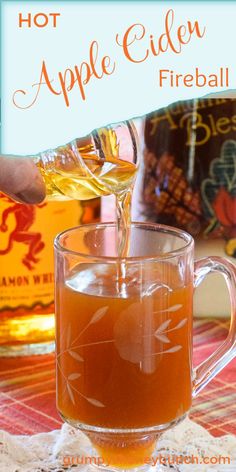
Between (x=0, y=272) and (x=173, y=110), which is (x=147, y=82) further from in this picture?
(x=0, y=272)

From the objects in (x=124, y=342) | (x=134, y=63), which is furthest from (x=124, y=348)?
(x=134, y=63)

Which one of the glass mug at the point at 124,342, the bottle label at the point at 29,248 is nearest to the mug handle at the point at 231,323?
the glass mug at the point at 124,342

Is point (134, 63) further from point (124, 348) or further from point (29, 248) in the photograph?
point (124, 348)

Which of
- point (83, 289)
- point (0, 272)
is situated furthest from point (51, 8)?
point (83, 289)

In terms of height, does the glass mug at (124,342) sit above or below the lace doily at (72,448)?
above

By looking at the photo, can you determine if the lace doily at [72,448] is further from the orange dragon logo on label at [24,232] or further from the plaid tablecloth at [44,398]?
the orange dragon logo on label at [24,232]

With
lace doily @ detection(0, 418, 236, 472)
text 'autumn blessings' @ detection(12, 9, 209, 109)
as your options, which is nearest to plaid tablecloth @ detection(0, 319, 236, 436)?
lace doily @ detection(0, 418, 236, 472)
